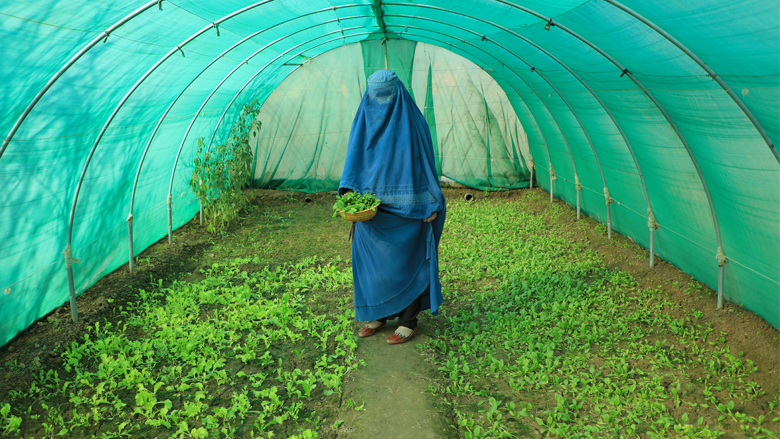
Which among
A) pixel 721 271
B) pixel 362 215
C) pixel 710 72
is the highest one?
pixel 710 72

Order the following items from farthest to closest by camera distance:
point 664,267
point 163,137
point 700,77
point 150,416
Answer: point 163,137, point 664,267, point 700,77, point 150,416

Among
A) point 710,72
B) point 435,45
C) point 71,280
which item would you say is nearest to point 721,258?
point 710,72

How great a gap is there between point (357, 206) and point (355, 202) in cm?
9

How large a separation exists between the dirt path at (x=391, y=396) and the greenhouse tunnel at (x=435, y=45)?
283 cm

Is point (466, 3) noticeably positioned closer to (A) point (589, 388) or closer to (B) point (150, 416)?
(A) point (589, 388)

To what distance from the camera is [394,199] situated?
14.6ft

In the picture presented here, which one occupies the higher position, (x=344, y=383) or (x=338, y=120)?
(x=338, y=120)

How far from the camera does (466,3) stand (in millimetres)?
6078

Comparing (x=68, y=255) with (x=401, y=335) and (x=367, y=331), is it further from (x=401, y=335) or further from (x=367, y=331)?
(x=401, y=335)

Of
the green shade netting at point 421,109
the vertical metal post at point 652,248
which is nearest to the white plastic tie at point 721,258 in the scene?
the vertical metal post at point 652,248

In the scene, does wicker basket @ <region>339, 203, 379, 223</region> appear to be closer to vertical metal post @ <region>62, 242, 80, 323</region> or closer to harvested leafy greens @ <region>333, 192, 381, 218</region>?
→ harvested leafy greens @ <region>333, 192, 381, 218</region>

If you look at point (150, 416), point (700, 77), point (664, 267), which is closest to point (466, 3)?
point (700, 77)

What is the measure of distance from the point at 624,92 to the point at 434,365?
3512 millimetres

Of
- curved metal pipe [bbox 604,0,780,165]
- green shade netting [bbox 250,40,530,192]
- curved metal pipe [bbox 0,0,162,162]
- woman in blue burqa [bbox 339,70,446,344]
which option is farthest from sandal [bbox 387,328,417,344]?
green shade netting [bbox 250,40,530,192]
